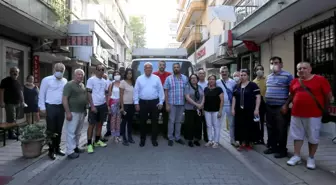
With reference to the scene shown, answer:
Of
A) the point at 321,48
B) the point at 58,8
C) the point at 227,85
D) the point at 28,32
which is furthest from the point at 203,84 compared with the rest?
the point at 58,8

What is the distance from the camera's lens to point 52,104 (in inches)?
256

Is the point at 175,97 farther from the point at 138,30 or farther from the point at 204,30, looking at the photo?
the point at 138,30

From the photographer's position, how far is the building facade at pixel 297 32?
8633 mm

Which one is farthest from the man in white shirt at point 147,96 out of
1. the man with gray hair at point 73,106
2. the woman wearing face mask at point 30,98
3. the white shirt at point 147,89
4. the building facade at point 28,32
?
the woman wearing face mask at point 30,98

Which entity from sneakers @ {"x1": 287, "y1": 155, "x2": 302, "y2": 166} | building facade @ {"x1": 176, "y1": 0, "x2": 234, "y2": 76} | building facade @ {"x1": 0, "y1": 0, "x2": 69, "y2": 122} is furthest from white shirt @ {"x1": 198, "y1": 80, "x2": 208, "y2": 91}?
building facade @ {"x1": 176, "y1": 0, "x2": 234, "y2": 76}

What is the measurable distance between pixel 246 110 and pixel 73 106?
371cm

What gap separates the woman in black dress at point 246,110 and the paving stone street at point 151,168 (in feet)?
2.01

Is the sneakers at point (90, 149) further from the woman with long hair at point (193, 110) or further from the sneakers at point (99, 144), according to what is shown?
the woman with long hair at point (193, 110)

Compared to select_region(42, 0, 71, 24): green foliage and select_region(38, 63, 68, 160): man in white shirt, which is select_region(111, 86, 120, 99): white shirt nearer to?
select_region(38, 63, 68, 160): man in white shirt

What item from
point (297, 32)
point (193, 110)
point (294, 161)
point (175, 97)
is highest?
point (297, 32)

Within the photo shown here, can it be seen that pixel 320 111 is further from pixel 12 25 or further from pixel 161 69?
pixel 12 25

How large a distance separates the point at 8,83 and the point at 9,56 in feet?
10.1

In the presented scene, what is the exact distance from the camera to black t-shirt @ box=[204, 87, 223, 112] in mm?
7598

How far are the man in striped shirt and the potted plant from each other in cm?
465
